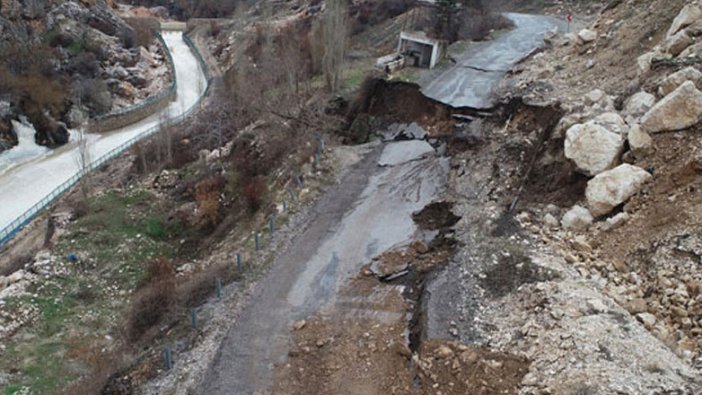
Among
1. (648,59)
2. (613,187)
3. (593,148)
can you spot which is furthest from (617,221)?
(648,59)

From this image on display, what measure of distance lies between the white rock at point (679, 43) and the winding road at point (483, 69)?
732cm

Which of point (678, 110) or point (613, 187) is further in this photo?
point (678, 110)

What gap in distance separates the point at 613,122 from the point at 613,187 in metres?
2.67

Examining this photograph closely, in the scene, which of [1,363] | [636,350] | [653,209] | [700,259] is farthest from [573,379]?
[1,363]

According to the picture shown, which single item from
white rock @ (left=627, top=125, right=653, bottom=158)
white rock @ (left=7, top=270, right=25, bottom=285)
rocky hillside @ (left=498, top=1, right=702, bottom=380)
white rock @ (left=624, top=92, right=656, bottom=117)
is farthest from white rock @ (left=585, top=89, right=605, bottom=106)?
white rock @ (left=7, top=270, right=25, bottom=285)

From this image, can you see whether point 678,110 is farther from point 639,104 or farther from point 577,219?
point 577,219

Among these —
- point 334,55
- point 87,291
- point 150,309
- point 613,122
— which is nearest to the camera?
point 613,122

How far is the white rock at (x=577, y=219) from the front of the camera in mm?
15297

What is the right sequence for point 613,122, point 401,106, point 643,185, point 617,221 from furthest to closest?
1. point 401,106
2. point 613,122
3. point 643,185
4. point 617,221

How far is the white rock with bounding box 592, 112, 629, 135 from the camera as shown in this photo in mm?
16484

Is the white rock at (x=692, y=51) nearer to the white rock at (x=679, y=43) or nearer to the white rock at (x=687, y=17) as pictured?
the white rock at (x=679, y=43)

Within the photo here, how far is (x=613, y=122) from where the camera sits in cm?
1686

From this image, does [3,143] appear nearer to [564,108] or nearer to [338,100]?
[338,100]

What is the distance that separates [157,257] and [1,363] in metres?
7.46
